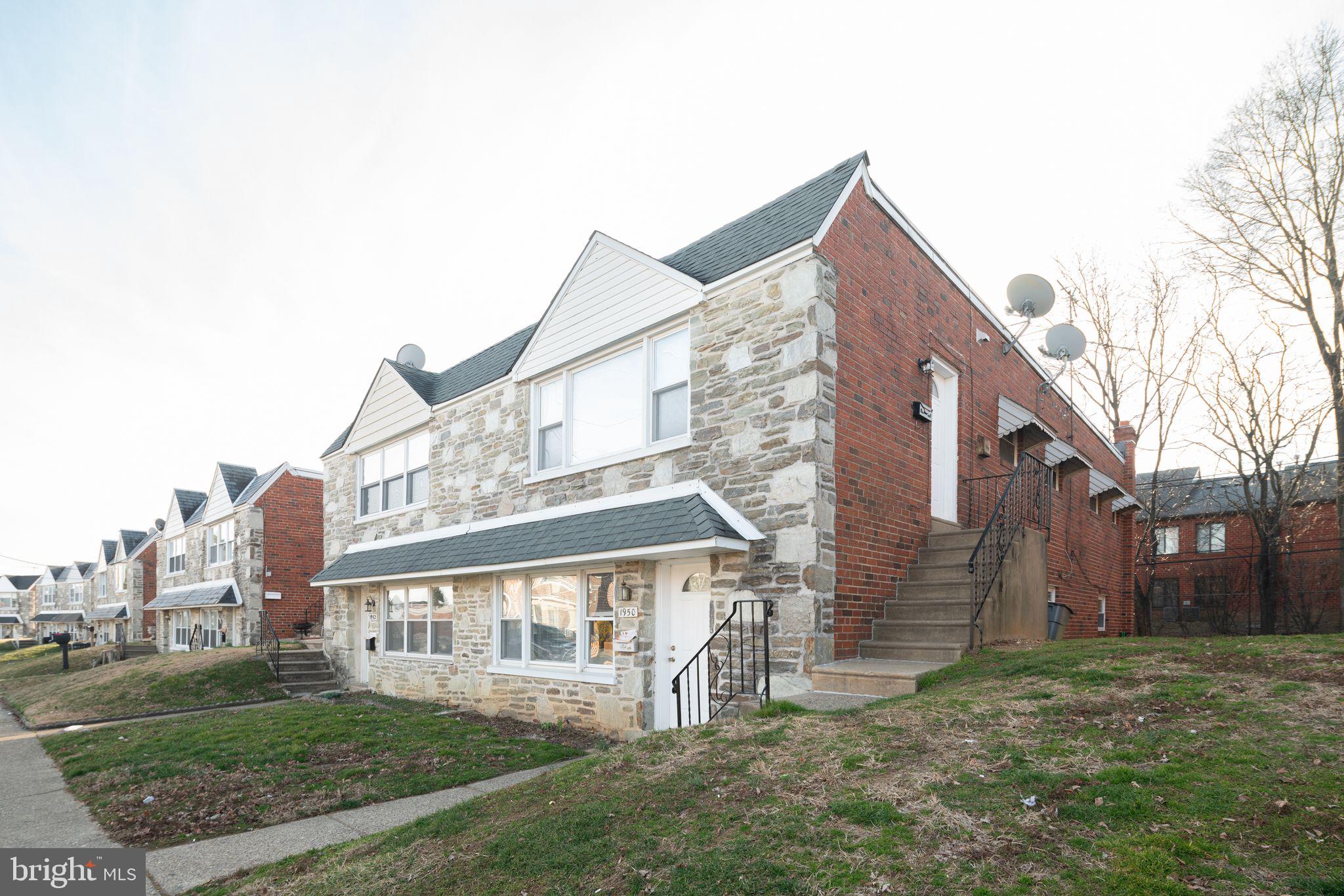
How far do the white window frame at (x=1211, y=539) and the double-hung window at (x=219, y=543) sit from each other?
34.8 metres

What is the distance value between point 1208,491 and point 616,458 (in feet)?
87.3

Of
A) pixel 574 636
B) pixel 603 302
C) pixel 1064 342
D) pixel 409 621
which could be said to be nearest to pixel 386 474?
pixel 409 621

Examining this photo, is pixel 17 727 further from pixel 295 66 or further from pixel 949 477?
pixel 949 477

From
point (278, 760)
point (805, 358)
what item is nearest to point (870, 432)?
point (805, 358)

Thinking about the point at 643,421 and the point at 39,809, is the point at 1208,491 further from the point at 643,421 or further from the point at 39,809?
the point at 39,809

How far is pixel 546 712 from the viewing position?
1099cm

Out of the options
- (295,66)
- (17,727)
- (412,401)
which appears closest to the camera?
(295,66)

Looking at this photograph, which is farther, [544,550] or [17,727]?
[17,727]

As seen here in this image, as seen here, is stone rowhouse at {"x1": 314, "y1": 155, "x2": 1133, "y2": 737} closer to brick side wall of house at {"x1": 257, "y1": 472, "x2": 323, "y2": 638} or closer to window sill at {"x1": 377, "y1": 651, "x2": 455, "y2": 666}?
window sill at {"x1": 377, "y1": 651, "x2": 455, "y2": 666}

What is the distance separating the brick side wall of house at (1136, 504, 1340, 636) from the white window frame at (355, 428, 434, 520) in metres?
20.1

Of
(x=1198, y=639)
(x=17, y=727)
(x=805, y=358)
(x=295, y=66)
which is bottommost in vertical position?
(x=17, y=727)

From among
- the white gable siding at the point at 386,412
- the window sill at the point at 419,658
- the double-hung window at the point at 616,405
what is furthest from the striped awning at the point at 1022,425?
the white gable siding at the point at 386,412

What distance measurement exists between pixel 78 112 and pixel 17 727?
11478 millimetres

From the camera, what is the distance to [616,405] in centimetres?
1085
